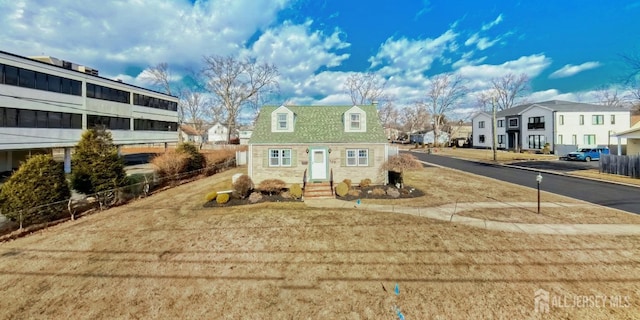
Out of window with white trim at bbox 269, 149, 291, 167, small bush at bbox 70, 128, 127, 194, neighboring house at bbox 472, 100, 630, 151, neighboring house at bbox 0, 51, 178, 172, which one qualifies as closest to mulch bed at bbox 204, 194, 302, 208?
window with white trim at bbox 269, 149, 291, 167

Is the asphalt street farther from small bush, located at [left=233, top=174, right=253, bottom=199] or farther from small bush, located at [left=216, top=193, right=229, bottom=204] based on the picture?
small bush, located at [left=216, top=193, right=229, bottom=204]

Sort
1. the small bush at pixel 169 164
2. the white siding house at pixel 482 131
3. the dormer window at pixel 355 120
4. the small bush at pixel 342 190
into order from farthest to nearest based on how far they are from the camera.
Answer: the white siding house at pixel 482 131 → the small bush at pixel 169 164 → the dormer window at pixel 355 120 → the small bush at pixel 342 190

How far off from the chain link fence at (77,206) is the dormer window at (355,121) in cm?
1474

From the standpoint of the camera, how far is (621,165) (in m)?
19.9

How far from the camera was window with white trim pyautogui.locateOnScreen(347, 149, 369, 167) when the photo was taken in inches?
692

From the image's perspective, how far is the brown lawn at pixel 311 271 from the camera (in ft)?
20.1

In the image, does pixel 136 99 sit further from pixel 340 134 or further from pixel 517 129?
pixel 517 129

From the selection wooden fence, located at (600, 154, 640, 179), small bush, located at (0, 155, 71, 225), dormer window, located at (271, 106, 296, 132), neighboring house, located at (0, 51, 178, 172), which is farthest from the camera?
neighboring house, located at (0, 51, 178, 172)

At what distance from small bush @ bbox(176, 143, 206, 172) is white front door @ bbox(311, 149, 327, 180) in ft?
42.7

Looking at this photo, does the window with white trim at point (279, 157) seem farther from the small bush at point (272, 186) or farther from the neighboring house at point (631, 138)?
the neighboring house at point (631, 138)

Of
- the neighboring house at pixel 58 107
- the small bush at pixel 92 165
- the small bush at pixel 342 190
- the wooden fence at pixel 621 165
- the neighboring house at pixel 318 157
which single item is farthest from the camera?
the neighboring house at pixel 58 107

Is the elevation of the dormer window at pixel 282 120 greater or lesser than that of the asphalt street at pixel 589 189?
greater

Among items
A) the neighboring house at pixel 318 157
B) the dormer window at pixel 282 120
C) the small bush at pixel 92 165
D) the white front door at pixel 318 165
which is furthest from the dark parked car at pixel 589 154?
the small bush at pixel 92 165

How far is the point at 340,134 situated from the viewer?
1798 centimetres
